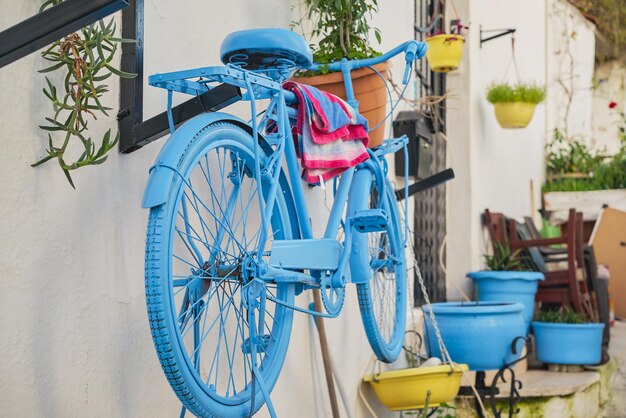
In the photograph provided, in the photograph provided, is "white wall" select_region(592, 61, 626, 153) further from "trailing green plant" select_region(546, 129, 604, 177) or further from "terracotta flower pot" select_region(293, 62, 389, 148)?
"terracotta flower pot" select_region(293, 62, 389, 148)

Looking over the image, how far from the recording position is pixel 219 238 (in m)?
1.85

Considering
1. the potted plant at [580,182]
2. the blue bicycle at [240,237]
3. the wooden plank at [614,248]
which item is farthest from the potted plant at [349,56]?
the potted plant at [580,182]

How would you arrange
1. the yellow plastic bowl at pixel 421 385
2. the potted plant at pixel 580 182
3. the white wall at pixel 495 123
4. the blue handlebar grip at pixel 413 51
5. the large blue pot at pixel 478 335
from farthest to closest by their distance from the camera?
the potted plant at pixel 580 182
the white wall at pixel 495 123
the large blue pot at pixel 478 335
the yellow plastic bowl at pixel 421 385
the blue handlebar grip at pixel 413 51

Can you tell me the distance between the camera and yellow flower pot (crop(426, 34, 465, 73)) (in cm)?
537

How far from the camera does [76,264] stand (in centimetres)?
169

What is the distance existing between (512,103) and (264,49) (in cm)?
514

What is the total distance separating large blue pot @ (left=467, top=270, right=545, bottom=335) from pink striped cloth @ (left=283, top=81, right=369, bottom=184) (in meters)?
3.39

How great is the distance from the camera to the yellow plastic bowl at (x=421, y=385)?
11.1 ft

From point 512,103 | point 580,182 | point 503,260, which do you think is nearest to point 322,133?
point 503,260

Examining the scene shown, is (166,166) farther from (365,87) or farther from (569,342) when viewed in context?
(569,342)

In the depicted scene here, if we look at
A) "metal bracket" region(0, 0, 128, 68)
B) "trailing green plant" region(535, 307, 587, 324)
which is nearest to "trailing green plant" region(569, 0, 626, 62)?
"trailing green plant" region(535, 307, 587, 324)

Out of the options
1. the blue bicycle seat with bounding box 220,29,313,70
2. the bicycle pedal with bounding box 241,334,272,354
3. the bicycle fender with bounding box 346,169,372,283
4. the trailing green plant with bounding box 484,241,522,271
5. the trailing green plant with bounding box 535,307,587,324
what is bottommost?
the trailing green plant with bounding box 535,307,587,324

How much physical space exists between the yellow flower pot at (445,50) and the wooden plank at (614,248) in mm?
3467

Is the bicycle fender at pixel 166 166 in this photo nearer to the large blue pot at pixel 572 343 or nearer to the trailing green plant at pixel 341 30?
the trailing green plant at pixel 341 30
